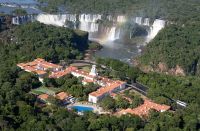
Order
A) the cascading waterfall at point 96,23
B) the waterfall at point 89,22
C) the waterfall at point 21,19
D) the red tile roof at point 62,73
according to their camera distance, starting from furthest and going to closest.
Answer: the waterfall at point 89,22, the cascading waterfall at point 96,23, the waterfall at point 21,19, the red tile roof at point 62,73

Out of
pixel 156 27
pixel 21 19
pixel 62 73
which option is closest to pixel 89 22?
pixel 21 19

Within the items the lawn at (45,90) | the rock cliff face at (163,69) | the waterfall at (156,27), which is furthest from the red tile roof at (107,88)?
the waterfall at (156,27)

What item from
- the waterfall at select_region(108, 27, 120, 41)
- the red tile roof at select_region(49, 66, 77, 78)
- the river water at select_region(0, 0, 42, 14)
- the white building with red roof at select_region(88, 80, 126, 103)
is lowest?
the white building with red roof at select_region(88, 80, 126, 103)

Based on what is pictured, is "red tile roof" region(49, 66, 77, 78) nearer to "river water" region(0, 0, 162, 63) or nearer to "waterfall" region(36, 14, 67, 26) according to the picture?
"river water" region(0, 0, 162, 63)

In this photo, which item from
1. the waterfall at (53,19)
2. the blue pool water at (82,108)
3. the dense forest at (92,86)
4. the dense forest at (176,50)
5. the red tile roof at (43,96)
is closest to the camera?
the dense forest at (92,86)

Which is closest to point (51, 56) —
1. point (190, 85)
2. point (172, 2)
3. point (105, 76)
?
point (105, 76)

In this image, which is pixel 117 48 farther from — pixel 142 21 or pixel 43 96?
pixel 43 96

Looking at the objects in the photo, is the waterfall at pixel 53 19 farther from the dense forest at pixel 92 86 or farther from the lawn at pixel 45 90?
the lawn at pixel 45 90

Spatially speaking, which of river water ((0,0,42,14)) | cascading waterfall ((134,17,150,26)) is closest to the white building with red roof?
cascading waterfall ((134,17,150,26))
